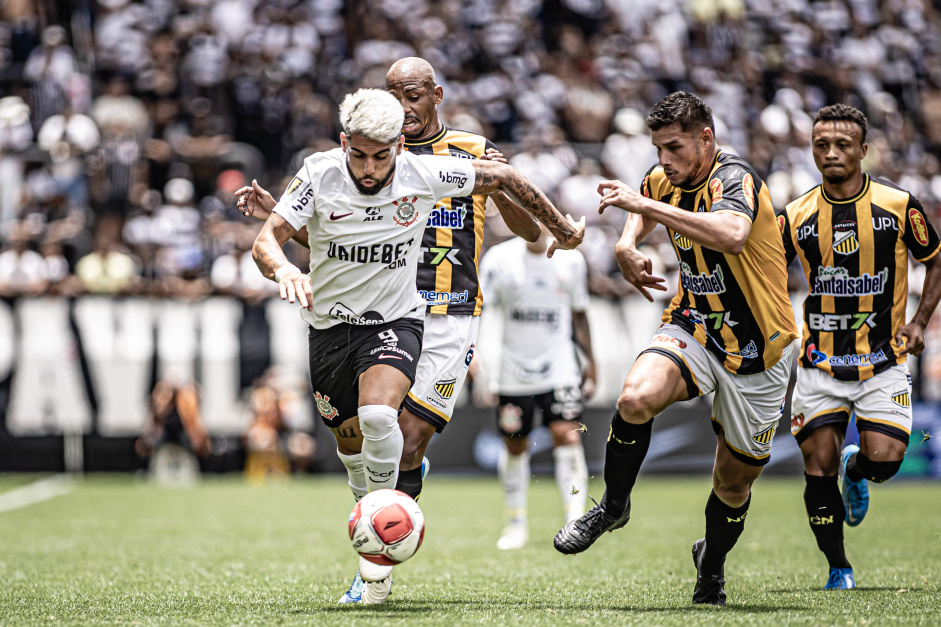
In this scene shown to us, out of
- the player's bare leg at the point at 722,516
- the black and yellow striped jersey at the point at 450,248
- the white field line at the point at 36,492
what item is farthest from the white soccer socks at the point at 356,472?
the white field line at the point at 36,492

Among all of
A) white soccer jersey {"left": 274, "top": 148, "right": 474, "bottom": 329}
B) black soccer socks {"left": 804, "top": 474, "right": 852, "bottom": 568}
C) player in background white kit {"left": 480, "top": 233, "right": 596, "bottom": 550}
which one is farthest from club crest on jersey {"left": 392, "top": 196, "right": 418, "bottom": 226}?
player in background white kit {"left": 480, "top": 233, "right": 596, "bottom": 550}

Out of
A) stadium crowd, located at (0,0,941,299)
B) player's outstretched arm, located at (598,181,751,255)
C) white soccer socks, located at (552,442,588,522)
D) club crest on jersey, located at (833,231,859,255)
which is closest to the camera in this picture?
player's outstretched arm, located at (598,181,751,255)

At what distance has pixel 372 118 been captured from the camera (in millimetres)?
5566

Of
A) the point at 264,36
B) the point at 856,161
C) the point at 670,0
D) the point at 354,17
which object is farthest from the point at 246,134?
the point at 856,161

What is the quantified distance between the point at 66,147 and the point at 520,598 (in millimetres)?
14079

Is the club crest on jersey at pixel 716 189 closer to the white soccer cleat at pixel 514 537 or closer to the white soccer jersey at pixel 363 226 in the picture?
the white soccer jersey at pixel 363 226

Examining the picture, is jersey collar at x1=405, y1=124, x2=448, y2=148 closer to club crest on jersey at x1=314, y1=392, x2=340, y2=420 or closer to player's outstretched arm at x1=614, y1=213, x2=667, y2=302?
player's outstretched arm at x1=614, y1=213, x2=667, y2=302

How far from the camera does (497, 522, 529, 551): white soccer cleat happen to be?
9.68 m

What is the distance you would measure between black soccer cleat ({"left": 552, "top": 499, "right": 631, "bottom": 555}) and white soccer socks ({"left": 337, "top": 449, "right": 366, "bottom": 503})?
1214 mm

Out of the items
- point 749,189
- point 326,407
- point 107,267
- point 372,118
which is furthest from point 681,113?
point 107,267

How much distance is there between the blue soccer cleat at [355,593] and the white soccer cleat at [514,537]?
3.50 metres

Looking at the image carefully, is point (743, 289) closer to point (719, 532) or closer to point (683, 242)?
point (683, 242)

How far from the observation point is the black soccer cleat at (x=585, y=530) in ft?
19.8

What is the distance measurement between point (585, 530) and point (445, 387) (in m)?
1.29
